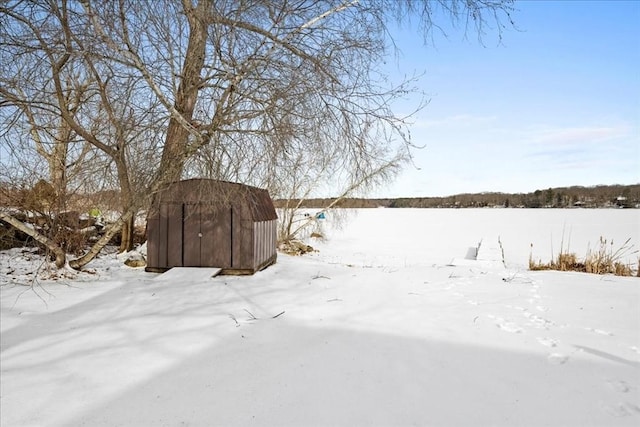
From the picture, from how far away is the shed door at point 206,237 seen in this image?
6523mm

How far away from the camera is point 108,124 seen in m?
5.17

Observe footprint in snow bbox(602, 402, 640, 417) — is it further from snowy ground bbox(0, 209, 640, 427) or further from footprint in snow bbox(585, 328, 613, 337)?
footprint in snow bbox(585, 328, 613, 337)

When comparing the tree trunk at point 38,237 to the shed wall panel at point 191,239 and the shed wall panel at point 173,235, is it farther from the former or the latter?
the shed wall panel at point 191,239

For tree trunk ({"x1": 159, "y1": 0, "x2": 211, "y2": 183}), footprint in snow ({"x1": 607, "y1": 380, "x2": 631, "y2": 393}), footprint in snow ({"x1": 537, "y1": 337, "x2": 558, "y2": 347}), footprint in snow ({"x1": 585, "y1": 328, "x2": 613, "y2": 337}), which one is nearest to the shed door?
tree trunk ({"x1": 159, "y1": 0, "x2": 211, "y2": 183})

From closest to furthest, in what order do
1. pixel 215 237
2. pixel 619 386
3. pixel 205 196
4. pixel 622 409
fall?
pixel 622 409 < pixel 619 386 < pixel 205 196 < pixel 215 237

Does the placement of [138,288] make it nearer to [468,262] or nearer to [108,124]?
[108,124]

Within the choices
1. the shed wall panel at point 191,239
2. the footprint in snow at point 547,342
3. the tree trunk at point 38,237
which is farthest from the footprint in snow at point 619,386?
the tree trunk at point 38,237

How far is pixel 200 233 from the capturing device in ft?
21.5

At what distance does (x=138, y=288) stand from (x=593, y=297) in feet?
20.1

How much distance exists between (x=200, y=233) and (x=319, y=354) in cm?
412

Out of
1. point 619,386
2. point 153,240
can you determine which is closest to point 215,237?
point 153,240

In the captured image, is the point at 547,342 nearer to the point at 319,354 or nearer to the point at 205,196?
the point at 319,354

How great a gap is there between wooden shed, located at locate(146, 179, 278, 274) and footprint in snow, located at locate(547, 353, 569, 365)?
4.65 m

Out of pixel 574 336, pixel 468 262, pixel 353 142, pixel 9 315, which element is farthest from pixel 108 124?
pixel 468 262
